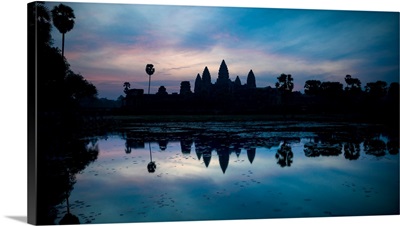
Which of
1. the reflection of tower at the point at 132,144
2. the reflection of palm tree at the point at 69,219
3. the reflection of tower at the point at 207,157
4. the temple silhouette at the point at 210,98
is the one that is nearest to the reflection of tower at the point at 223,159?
the reflection of tower at the point at 207,157

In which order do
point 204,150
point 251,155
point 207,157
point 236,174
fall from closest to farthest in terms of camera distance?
point 236,174
point 207,157
point 251,155
point 204,150

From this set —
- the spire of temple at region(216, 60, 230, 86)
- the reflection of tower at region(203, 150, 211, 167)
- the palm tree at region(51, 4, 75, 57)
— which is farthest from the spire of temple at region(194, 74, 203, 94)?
the palm tree at region(51, 4, 75, 57)

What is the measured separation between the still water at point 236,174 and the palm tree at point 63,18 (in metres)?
1.89

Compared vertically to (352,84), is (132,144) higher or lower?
lower

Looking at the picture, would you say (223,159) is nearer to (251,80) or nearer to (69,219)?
(251,80)

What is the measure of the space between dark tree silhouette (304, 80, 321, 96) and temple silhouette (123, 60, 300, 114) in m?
0.28

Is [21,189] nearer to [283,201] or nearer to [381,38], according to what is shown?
[283,201]

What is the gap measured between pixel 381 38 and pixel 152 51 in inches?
161

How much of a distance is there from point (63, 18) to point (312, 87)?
4.65 meters

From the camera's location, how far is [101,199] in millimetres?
7527

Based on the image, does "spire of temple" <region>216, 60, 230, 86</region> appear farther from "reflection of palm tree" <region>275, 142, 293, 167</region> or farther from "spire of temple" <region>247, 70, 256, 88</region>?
"reflection of palm tree" <region>275, 142, 293, 167</region>

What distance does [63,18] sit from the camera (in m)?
7.84

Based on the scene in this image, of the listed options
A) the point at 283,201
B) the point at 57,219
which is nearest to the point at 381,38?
the point at 283,201

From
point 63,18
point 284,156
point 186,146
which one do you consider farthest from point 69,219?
point 284,156
